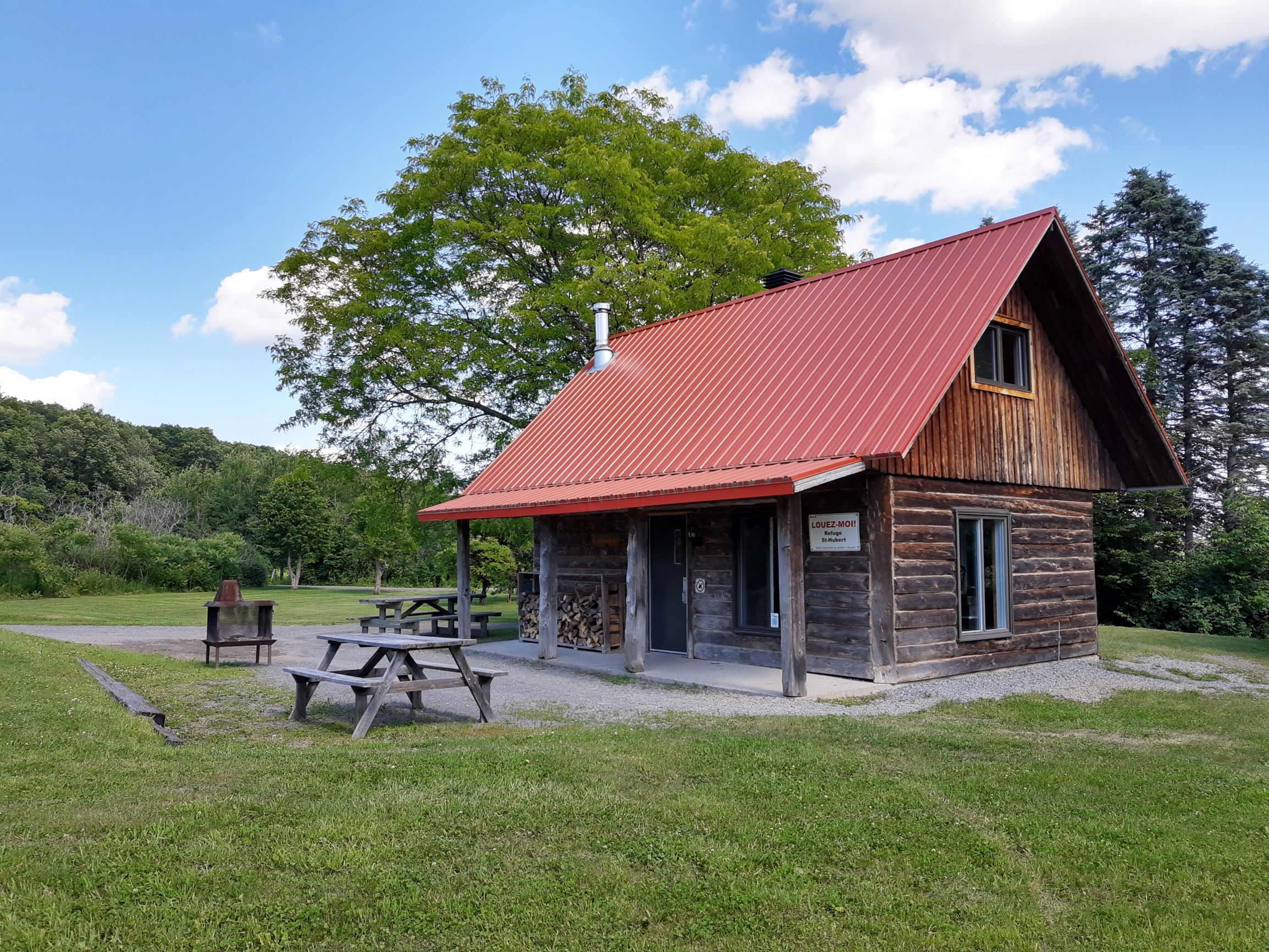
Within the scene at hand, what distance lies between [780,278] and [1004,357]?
5531mm

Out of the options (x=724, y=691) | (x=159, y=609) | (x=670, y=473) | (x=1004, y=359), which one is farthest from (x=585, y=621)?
(x=159, y=609)

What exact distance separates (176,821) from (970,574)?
10.7 meters

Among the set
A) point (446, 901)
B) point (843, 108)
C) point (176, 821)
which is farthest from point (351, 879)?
point (843, 108)

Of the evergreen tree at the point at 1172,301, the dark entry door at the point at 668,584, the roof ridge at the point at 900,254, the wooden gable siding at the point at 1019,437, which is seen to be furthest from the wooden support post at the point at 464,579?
the evergreen tree at the point at 1172,301

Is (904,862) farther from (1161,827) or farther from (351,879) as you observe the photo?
(351,879)

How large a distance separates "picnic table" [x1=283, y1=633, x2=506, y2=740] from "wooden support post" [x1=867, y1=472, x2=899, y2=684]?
485 cm

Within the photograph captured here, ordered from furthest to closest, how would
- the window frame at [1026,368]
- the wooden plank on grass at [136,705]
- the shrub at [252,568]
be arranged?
the shrub at [252,568] → the window frame at [1026,368] → the wooden plank on grass at [136,705]

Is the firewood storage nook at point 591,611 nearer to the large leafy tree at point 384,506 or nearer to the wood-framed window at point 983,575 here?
the wood-framed window at point 983,575

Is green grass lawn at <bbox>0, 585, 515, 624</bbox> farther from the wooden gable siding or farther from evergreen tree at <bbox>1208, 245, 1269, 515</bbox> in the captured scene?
evergreen tree at <bbox>1208, 245, 1269, 515</bbox>

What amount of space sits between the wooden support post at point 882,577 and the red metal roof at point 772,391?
85 centimetres

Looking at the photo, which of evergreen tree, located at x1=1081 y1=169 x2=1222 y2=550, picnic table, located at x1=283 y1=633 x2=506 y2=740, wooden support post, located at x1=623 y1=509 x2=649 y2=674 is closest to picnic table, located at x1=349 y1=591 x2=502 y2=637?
wooden support post, located at x1=623 y1=509 x2=649 y2=674

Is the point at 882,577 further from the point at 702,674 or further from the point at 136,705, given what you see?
the point at 136,705

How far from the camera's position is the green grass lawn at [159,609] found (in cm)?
2236

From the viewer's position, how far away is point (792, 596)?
10406 mm
